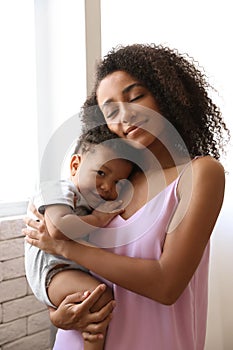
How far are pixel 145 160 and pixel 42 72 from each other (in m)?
0.94

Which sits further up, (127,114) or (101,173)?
(127,114)

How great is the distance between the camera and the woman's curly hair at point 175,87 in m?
1.04

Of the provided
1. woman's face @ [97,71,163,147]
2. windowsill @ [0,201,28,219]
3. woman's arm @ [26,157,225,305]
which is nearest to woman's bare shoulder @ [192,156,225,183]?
woman's arm @ [26,157,225,305]

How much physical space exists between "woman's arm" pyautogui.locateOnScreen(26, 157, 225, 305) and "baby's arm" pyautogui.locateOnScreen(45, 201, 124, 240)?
0.06 metres

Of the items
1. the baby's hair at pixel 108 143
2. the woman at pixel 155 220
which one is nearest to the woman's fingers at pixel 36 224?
the woman at pixel 155 220

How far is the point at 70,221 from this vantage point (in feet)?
3.20

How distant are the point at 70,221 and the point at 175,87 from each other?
0.40 meters

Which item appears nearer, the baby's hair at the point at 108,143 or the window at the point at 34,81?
the baby's hair at the point at 108,143

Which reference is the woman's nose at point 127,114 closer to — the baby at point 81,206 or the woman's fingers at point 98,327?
the baby at point 81,206

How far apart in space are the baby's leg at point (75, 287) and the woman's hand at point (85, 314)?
0.5 inches

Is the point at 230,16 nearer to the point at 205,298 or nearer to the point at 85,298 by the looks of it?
the point at 205,298

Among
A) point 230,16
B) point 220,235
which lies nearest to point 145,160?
point 220,235

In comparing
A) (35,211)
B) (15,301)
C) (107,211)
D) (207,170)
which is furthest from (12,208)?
(207,170)

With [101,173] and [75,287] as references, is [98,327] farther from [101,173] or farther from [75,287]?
[101,173]
